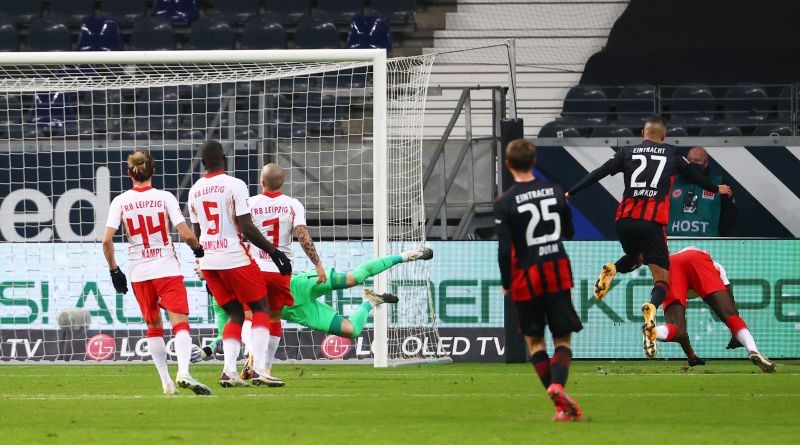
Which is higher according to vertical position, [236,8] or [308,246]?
[236,8]

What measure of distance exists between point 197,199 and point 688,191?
8.56 metres

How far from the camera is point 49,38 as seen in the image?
2248 cm

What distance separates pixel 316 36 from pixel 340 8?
154 cm

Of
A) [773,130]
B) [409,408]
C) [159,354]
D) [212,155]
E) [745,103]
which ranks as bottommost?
[409,408]

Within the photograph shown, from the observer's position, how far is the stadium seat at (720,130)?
19.2m

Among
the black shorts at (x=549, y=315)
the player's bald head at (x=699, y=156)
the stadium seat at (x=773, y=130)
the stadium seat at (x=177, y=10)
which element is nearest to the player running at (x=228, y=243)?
the black shorts at (x=549, y=315)

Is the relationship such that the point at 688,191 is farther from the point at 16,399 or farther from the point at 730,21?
the point at 16,399

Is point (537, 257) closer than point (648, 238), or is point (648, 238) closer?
point (537, 257)

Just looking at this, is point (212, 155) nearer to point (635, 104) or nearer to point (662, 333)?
point (662, 333)

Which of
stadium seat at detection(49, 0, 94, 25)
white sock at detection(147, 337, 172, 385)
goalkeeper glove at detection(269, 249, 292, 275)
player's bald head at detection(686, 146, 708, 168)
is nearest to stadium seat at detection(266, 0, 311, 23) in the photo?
stadium seat at detection(49, 0, 94, 25)

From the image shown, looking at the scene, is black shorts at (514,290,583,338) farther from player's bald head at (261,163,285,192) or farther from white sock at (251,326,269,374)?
player's bald head at (261,163,285,192)

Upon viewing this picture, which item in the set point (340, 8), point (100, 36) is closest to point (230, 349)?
point (100, 36)

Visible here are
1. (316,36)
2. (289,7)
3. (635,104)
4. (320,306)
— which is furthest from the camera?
(289,7)

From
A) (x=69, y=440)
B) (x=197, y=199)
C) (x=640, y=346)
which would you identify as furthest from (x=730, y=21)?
(x=69, y=440)
